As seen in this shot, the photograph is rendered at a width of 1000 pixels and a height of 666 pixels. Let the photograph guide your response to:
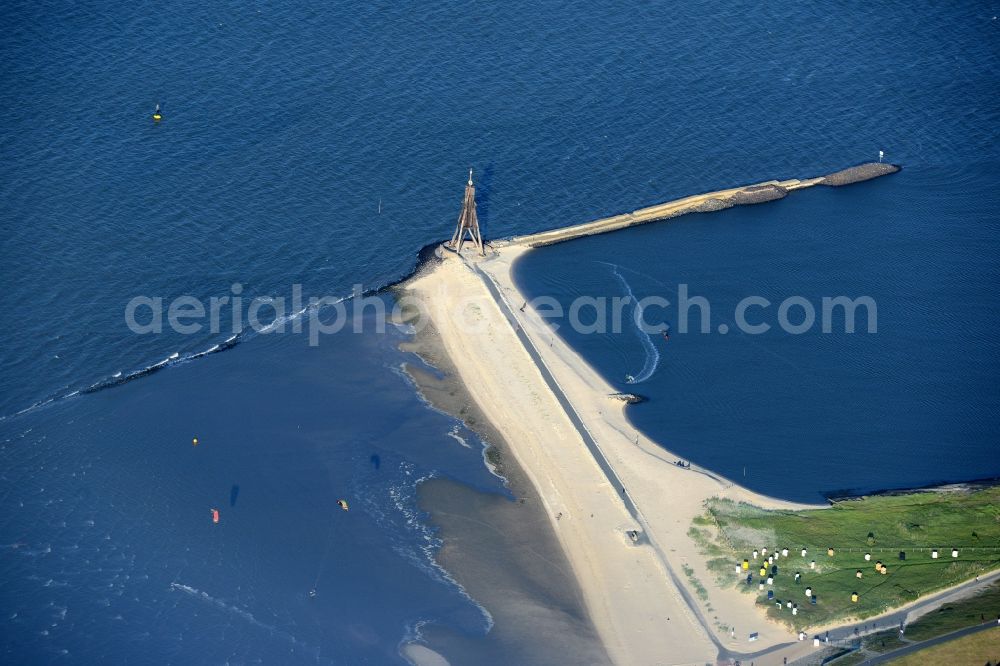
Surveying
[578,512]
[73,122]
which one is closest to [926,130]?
[578,512]

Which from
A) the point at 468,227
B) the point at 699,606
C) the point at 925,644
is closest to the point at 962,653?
the point at 925,644

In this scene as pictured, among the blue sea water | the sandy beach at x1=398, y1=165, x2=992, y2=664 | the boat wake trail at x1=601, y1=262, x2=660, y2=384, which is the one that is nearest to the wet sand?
the sandy beach at x1=398, y1=165, x2=992, y2=664

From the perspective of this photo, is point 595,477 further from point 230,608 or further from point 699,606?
point 230,608

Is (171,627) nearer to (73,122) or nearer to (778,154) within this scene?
(73,122)

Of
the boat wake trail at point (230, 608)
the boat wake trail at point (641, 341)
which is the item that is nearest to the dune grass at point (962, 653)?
the boat wake trail at point (641, 341)

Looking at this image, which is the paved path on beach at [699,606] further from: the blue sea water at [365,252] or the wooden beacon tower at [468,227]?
the wooden beacon tower at [468,227]

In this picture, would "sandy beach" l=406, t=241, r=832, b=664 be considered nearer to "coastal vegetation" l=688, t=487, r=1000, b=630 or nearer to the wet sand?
the wet sand
